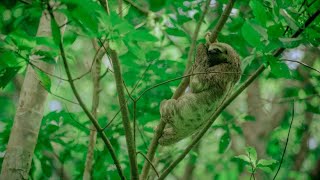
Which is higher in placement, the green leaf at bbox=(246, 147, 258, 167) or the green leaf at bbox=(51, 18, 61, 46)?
the green leaf at bbox=(51, 18, 61, 46)

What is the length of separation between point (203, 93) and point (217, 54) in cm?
53

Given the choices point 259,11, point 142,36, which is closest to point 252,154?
point 259,11

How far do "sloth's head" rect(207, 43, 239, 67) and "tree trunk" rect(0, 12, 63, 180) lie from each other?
75.7 inches

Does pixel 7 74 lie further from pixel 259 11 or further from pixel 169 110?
pixel 169 110

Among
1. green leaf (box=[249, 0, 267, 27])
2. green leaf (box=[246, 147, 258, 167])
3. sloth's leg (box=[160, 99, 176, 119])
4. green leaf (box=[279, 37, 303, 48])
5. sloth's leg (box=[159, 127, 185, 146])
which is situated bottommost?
green leaf (box=[246, 147, 258, 167])

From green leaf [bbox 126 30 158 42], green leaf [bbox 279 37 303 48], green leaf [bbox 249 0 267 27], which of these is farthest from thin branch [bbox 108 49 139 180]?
green leaf [bbox 279 37 303 48]

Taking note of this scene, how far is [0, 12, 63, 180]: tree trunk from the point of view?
3.98 metres

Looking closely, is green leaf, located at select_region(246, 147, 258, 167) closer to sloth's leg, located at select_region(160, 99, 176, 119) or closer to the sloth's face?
sloth's leg, located at select_region(160, 99, 176, 119)

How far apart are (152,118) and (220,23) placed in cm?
184

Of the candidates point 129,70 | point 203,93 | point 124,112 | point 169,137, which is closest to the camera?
point 124,112

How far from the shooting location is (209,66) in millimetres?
5547

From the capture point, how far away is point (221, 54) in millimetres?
5180

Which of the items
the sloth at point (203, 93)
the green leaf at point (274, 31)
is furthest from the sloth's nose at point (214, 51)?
the green leaf at point (274, 31)

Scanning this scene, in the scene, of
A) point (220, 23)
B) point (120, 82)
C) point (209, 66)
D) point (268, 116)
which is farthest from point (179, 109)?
point (268, 116)
